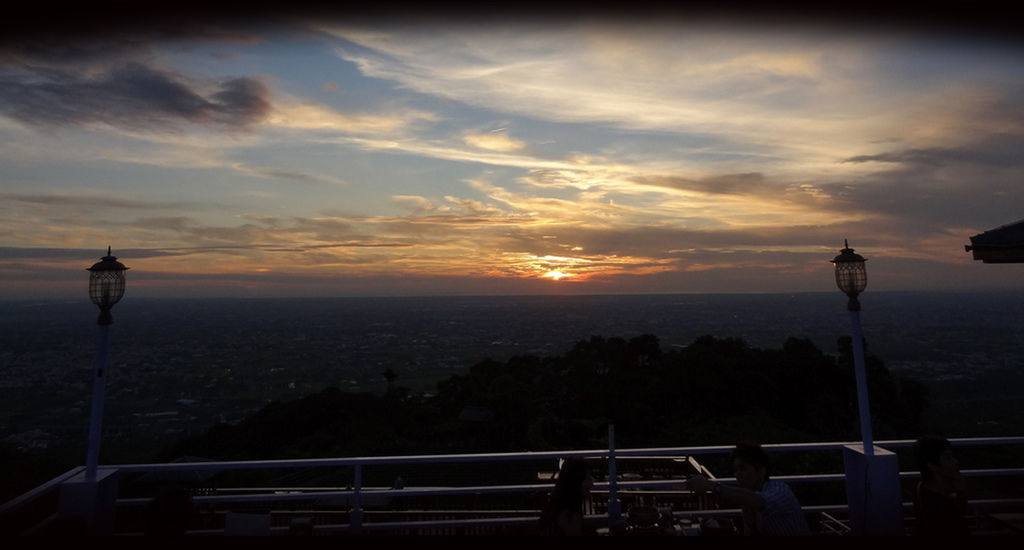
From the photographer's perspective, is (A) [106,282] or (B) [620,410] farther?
(B) [620,410]

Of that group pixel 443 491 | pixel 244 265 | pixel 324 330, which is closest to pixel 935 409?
pixel 443 491

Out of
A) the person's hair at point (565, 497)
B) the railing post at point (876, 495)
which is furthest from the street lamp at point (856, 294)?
the person's hair at point (565, 497)

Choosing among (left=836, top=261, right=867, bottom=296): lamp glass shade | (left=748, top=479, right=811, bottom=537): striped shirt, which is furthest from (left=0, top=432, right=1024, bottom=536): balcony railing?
(left=836, top=261, right=867, bottom=296): lamp glass shade

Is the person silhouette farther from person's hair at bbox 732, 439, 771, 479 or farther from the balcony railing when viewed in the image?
person's hair at bbox 732, 439, 771, 479

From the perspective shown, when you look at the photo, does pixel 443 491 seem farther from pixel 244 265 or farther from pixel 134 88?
pixel 244 265

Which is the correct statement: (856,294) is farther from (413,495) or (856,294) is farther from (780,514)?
(413,495)

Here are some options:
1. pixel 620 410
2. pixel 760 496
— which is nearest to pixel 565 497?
pixel 760 496
